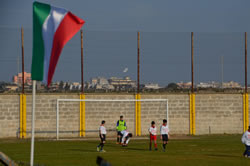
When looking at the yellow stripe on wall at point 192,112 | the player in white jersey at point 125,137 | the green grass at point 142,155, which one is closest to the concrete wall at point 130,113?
the yellow stripe on wall at point 192,112

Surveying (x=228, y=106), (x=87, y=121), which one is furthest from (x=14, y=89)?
(x=228, y=106)

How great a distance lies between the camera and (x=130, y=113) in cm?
4412

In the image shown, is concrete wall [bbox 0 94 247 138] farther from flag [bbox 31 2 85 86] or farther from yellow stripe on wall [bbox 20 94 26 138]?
flag [bbox 31 2 85 86]

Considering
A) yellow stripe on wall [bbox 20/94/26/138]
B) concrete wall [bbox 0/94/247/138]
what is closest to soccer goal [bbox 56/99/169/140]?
concrete wall [bbox 0/94/247/138]

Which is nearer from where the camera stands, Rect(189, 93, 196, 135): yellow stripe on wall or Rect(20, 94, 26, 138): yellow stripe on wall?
Rect(20, 94, 26, 138): yellow stripe on wall

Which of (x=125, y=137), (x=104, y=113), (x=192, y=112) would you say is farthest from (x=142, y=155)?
(x=192, y=112)

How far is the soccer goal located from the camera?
42625 mm

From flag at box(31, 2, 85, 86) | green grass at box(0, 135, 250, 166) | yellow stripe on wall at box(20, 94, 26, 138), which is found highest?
flag at box(31, 2, 85, 86)

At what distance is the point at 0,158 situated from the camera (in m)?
17.6

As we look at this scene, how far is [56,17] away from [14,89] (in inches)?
1099

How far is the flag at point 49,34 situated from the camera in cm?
1603

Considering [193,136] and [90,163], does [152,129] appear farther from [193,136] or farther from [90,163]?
[193,136]

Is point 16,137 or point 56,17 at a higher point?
point 56,17

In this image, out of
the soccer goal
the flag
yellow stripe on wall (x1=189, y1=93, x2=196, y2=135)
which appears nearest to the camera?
the flag
